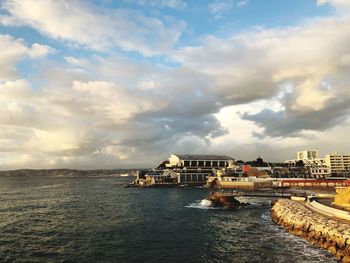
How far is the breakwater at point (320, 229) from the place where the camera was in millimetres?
39000

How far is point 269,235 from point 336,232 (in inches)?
495

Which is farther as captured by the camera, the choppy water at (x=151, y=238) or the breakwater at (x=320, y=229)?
the choppy water at (x=151, y=238)

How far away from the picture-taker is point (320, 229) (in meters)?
44.9

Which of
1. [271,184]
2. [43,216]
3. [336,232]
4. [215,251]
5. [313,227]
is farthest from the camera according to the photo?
[271,184]

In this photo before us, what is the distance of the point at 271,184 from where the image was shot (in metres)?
159

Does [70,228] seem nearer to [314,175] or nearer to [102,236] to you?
[102,236]

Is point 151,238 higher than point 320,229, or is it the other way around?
point 320,229

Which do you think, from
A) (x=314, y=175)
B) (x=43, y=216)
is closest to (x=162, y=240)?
(x=43, y=216)

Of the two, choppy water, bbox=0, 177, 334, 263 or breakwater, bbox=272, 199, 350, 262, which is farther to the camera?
choppy water, bbox=0, 177, 334, 263

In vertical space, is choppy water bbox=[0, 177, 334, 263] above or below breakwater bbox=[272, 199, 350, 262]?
below

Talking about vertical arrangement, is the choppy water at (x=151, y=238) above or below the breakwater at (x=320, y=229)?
below

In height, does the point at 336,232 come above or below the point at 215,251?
above

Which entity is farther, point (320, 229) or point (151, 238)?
point (151, 238)

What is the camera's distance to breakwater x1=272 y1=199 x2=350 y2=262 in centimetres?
3900
